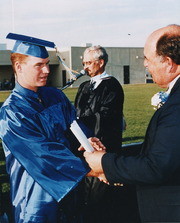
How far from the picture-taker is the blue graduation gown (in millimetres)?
2152

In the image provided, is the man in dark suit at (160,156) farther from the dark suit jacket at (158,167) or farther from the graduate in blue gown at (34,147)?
the graduate in blue gown at (34,147)

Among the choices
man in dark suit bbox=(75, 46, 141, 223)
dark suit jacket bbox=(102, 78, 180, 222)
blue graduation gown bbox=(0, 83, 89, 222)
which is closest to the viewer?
dark suit jacket bbox=(102, 78, 180, 222)

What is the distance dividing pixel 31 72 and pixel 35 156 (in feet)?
2.27

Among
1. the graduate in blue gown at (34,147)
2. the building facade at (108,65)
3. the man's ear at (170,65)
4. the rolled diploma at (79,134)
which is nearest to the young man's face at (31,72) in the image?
the graduate in blue gown at (34,147)

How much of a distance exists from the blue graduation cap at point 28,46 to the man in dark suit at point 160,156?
888 millimetres

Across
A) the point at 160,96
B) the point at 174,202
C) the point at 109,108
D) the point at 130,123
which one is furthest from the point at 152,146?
the point at 130,123

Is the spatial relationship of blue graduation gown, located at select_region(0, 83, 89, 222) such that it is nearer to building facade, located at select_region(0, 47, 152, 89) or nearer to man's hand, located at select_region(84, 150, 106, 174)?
man's hand, located at select_region(84, 150, 106, 174)

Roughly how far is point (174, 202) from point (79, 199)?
1134 mm

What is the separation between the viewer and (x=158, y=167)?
1.77 metres

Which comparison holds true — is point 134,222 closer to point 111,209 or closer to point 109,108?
point 111,209

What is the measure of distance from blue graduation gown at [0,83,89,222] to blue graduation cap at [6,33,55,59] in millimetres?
281

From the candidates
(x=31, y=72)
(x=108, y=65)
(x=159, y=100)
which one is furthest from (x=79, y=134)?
(x=108, y=65)

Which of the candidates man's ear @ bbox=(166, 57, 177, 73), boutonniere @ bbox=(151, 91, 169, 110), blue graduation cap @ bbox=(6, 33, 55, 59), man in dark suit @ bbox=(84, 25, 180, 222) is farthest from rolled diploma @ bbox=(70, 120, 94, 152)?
boutonniere @ bbox=(151, 91, 169, 110)

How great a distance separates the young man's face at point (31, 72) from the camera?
7.96ft
